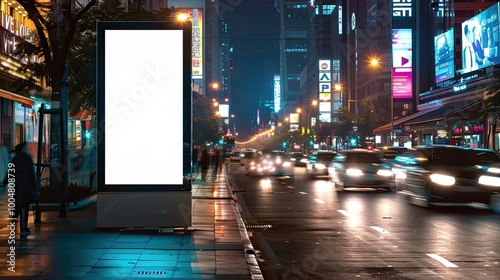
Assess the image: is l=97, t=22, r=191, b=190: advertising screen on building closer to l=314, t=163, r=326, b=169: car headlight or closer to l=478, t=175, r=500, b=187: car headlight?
l=478, t=175, r=500, b=187: car headlight

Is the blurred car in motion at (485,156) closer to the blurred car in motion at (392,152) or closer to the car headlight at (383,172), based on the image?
the car headlight at (383,172)

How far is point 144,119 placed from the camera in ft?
41.3

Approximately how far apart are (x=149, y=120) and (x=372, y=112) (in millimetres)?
79219

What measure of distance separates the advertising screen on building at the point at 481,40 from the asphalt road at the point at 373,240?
3831cm

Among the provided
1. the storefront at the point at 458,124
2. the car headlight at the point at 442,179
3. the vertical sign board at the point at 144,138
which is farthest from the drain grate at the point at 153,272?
the storefront at the point at 458,124

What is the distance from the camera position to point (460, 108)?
55.6m

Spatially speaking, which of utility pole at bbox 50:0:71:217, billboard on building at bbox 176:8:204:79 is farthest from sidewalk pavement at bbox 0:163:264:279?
billboard on building at bbox 176:8:204:79

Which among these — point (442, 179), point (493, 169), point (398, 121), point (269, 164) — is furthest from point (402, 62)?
point (442, 179)

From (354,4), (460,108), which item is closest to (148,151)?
(460,108)

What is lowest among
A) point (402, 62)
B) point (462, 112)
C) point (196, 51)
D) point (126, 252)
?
point (126, 252)

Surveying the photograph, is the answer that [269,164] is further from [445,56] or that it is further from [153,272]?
[445,56]

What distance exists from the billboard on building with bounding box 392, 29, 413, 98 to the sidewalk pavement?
81.9 m

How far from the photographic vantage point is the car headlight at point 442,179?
18141mm

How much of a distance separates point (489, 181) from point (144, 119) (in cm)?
1031
